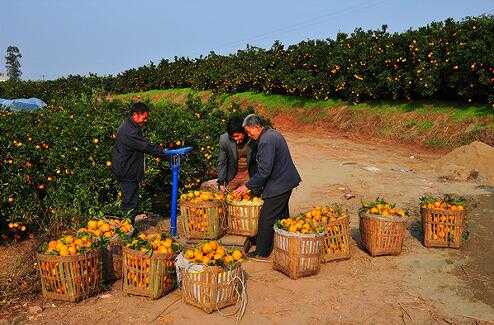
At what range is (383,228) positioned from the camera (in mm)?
6445

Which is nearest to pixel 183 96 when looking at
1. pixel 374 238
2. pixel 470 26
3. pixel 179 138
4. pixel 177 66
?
pixel 177 66

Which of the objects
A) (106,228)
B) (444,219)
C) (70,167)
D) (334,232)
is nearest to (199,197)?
(106,228)

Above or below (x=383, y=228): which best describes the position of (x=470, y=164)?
above

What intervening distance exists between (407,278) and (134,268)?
3282 millimetres

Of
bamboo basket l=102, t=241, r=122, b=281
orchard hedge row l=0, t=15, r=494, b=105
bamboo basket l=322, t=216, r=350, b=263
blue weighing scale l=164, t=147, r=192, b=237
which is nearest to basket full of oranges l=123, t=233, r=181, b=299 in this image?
bamboo basket l=102, t=241, r=122, b=281

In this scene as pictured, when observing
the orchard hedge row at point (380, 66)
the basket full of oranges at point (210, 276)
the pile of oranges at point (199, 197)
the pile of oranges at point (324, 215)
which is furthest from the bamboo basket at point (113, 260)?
the orchard hedge row at point (380, 66)

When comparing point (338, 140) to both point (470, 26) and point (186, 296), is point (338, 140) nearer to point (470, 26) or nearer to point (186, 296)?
point (470, 26)

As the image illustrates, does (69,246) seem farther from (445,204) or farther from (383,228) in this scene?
(445,204)

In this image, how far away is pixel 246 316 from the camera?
496 centimetres

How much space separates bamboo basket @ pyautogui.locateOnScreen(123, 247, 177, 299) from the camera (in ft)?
16.9

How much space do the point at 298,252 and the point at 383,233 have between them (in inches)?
56.4

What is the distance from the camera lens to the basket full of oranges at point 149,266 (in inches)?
202

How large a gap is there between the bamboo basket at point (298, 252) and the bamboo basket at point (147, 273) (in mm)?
1342

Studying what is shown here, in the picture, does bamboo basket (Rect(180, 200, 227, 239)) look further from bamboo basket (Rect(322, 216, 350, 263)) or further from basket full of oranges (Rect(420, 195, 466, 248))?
basket full of oranges (Rect(420, 195, 466, 248))
